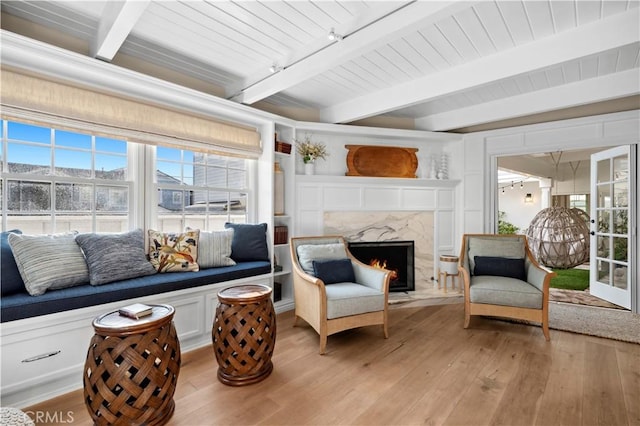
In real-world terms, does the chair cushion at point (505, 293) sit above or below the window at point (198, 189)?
below

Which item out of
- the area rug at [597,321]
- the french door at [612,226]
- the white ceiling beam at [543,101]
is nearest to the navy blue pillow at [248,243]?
the white ceiling beam at [543,101]

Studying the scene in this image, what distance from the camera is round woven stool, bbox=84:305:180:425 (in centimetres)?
160

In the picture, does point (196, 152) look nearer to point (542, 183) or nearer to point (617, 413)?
point (617, 413)

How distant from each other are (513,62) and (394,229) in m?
2.32

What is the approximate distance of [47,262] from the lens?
6.87 feet

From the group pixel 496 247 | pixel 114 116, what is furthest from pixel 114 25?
pixel 496 247

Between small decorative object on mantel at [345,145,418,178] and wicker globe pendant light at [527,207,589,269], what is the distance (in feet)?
15.7

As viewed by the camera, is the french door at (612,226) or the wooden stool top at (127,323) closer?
the wooden stool top at (127,323)

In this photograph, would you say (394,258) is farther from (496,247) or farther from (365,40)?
(365,40)

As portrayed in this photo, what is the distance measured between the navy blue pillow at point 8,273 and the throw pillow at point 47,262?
42 mm

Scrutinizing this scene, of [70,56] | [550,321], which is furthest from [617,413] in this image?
[70,56]

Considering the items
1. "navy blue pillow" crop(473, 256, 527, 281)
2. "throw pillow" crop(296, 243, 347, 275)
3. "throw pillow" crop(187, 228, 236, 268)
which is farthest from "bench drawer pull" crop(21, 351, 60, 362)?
"navy blue pillow" crop(473, 256, 527, 281)

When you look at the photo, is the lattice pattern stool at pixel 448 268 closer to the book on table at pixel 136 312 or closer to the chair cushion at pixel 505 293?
the chair cushion at pixel 505 293

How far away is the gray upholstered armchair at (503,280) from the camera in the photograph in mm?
2934
